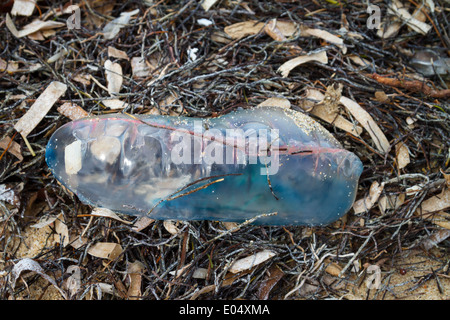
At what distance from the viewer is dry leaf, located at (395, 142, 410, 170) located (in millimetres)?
1922

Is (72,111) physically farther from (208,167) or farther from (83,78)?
(208,167)

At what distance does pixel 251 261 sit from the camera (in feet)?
6.02

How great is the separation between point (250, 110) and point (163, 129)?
375mm

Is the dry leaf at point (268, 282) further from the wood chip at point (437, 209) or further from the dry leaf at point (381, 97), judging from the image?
the dry leaf at point (381, 97)

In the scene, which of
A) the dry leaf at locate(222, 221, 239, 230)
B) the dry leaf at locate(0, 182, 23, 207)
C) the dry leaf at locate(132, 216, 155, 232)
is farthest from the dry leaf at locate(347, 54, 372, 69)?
the dry leaf at locate(0, 182, 23, 207)

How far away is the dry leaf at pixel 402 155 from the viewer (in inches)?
75.7

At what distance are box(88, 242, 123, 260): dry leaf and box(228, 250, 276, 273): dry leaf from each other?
1.47 feet

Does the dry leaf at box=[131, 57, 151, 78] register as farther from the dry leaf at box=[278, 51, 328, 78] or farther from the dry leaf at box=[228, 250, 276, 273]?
the dry leaf at box=[228, 250, 276, 273]

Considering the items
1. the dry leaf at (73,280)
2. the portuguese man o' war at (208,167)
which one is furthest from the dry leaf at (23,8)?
the dry leaf at (73,280)

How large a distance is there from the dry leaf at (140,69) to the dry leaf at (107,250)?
0.71 meters

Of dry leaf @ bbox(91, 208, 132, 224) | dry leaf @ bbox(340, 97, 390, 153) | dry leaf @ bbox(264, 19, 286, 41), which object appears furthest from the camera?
dry leaf @ bbox(264, 19, 286, 41)

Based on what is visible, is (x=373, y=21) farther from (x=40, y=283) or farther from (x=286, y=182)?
(x=40, y=283)
